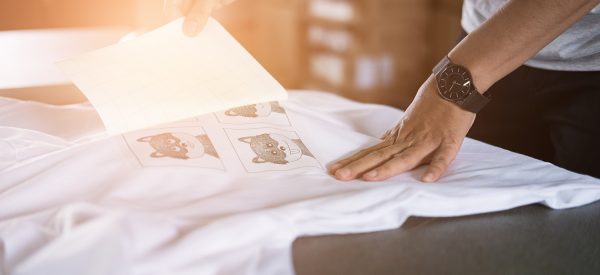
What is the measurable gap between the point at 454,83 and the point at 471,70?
4 centimetres

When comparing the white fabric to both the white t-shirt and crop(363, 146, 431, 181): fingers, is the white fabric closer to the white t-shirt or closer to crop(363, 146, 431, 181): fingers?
crop(363, 146, 431, 181): fingers

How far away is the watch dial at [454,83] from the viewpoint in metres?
0.93

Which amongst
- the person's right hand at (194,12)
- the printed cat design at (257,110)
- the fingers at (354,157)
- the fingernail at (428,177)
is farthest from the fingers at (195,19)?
the fingernail at (428,177)

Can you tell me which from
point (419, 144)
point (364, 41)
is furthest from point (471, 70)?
point (364, 41)

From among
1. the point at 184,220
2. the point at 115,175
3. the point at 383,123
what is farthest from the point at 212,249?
the point at 383,123

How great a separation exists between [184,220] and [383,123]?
0.55 m

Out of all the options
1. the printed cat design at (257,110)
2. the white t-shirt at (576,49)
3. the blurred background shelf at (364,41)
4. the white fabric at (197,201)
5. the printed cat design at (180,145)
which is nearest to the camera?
the white fabric at (197,201)

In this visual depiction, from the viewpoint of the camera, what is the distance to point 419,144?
89cm

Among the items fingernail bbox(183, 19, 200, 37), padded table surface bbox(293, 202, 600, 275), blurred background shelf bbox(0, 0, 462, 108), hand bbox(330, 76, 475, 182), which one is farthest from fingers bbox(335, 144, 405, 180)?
blurred background shelf bbox(0, 0, 462, 108)

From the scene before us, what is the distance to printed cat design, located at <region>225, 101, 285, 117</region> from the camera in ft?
2.98

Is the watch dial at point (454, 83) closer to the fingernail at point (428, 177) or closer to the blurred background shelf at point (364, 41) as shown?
the fingernail at point (428, 177)

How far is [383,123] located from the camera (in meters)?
1.12

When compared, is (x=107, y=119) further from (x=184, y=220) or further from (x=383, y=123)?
(x=383, y=123)

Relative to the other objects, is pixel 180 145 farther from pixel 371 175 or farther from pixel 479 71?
pixel 479 71
